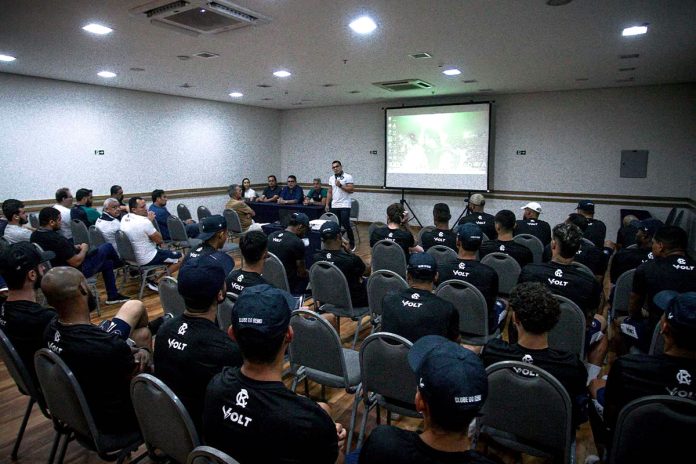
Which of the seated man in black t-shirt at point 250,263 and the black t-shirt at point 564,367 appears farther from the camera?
the seated man in black t-shirt at point 250,263

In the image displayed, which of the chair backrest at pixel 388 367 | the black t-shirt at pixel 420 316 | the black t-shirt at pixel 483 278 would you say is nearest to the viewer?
the chair backrest at pixel 388 367

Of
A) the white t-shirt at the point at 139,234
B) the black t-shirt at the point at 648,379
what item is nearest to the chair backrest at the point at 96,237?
the white t-shirt at the point at 139,234

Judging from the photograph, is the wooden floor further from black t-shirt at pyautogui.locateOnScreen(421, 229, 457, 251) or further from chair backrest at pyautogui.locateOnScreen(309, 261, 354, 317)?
black t-shirt at pyautogui.locateOnScreen(421, 229, 457, 251)

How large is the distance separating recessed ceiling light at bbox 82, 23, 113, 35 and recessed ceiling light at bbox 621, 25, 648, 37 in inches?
224

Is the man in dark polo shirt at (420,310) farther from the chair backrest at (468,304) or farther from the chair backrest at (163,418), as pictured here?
the chair backrest at (163,418)

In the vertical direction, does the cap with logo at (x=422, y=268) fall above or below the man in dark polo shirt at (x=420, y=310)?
above

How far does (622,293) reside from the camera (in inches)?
146

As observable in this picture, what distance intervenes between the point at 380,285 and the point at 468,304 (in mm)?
775

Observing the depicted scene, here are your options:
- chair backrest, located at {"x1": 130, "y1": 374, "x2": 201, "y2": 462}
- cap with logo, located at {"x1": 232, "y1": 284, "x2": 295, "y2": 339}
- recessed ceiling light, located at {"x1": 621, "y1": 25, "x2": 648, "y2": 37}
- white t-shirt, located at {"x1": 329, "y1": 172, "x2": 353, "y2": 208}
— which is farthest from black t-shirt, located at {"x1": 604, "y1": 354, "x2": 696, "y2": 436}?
white t-shirt, located at {"x1": 329, "y1": 172, "x2": 353, "y2": 208}

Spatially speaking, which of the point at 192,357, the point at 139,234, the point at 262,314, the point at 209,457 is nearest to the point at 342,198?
the point at 139,234

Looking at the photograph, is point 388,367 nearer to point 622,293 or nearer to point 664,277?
point 664,277

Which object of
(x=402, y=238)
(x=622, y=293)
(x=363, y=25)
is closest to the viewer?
(x=622, y=293)

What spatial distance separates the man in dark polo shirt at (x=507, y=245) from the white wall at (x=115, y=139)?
7.88 meters

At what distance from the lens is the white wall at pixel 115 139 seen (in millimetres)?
7527
